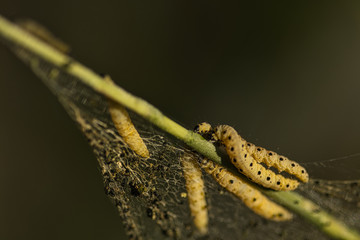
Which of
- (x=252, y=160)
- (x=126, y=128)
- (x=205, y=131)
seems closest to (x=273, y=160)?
(x=252, y=160)

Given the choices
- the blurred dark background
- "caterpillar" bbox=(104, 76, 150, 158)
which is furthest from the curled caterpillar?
the blurred dark background

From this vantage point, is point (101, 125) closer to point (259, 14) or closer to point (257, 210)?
point (257, 210)

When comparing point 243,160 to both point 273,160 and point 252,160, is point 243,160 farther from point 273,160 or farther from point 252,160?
point 273,160

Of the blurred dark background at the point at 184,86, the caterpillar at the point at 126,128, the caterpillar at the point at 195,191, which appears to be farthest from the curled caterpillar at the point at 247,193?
the blurred dark background at the point at 184,86

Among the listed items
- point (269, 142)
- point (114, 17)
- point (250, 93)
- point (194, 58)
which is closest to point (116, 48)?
point (114, 17)

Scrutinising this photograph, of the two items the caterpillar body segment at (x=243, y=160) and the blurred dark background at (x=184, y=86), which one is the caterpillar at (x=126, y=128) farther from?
the blurred dark background at (x=184, y=86)

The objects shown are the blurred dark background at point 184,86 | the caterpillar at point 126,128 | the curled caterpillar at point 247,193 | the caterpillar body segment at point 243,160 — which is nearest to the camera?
the caterpillar at point 126,128

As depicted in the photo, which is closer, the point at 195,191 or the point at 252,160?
the point at 252,160

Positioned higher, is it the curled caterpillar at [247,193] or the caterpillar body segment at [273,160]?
the caterpillar body segment at [273,160]
